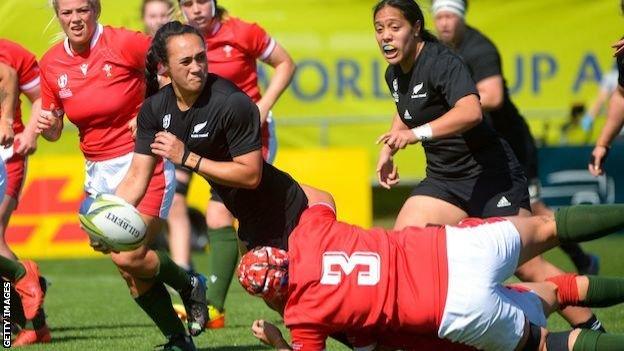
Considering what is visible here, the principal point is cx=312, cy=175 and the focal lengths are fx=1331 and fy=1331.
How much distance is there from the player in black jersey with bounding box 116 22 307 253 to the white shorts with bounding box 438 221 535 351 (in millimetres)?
919

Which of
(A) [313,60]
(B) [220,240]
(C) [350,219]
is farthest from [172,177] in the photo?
(A) [313,60]

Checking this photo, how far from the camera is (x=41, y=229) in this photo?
13.3 m

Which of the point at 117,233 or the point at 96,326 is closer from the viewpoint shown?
the point at 117,233

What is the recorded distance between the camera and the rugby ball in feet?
18.9

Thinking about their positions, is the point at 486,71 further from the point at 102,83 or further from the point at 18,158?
the point at 18,158

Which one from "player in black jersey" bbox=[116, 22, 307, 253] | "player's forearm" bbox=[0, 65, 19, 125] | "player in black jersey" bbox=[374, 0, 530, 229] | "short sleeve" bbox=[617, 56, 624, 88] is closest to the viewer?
"player in black jersey" bbox=[116, 22, 307, 253]

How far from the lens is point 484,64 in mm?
8188

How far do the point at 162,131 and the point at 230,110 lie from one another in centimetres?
37

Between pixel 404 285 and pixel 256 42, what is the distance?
3364 mm

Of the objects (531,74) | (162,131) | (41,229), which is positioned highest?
(162,131)

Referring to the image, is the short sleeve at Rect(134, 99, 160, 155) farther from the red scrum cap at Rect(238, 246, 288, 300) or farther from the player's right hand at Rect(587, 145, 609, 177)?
the player's right hand at Rect(587, 145, 609, 177)

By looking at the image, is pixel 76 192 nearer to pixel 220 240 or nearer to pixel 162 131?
pixel 220 240

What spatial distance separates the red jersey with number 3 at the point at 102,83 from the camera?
23.9ft

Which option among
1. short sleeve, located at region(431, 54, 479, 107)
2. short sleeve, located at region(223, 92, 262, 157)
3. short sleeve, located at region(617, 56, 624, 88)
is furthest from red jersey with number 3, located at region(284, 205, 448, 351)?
short sleeve, located at region(617, 56, 624, 88)
